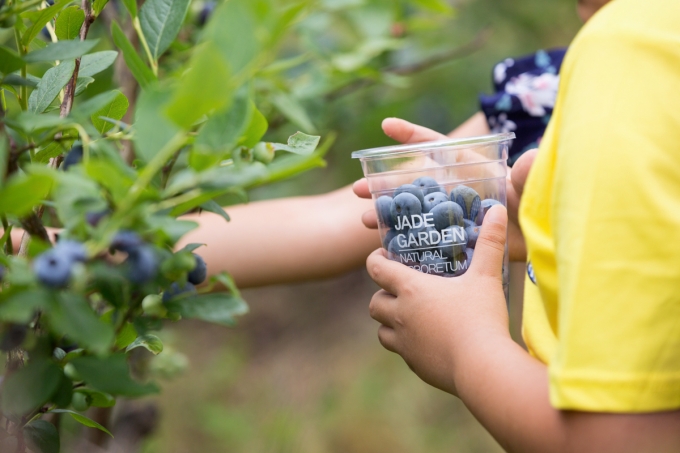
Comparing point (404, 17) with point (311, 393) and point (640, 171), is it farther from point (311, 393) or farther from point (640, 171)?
point (311, 393)

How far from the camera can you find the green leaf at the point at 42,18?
1.80 ft

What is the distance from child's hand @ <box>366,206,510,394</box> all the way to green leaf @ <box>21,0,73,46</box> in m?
0.47

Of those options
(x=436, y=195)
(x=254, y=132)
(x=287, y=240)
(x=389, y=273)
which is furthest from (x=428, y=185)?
(x=287, y=240)

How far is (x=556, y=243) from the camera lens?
2.17ft

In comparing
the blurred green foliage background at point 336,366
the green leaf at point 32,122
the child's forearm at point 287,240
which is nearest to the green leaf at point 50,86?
the green leaf at point 32,122

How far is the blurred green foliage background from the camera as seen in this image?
9.33 feet

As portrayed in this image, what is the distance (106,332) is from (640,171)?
0.48 m

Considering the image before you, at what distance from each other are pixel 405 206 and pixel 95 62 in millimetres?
379

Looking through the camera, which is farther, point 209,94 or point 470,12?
point 470,12

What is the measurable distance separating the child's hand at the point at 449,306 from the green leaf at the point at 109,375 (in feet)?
1.30

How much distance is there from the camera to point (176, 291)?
527 mm

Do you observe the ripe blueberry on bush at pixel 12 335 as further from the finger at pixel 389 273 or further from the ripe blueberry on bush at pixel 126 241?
the finger at pixel 389 273

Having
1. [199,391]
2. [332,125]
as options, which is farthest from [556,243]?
[199,391]

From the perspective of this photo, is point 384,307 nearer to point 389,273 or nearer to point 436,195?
point 389,273
